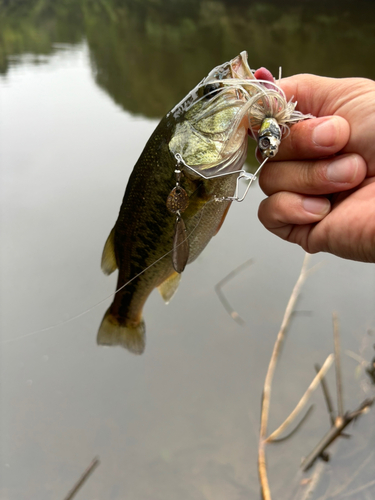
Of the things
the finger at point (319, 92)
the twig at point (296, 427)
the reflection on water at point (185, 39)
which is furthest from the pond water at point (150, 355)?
the reflection on water at point (185, 39)

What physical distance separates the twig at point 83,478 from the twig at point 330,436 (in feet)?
5.40

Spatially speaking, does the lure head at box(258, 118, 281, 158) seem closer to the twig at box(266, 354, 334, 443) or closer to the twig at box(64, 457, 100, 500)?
the twig at box(266, 354, 334, 443)

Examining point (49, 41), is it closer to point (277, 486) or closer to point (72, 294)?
point (72, 294)

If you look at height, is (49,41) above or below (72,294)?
above

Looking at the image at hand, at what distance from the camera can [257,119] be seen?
146cm

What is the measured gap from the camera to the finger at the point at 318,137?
1426 mm

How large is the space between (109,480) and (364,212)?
2.83 metres

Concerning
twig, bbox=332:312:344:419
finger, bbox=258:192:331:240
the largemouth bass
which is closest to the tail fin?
the largemouth bass

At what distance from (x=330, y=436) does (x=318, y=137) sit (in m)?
2.45

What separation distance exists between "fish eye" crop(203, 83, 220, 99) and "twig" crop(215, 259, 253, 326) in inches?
110

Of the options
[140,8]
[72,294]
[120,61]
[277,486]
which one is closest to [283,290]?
[277,486]

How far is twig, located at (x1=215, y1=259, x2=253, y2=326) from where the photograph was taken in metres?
3.94

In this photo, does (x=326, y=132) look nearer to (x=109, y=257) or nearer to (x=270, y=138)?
(x=270, y=138)

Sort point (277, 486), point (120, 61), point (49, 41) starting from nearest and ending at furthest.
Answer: point (277, 486), point (120, 61), point (49, 41)
